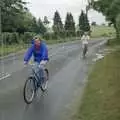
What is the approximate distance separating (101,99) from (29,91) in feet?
6.25

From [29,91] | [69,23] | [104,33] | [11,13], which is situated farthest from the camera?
[69,23]

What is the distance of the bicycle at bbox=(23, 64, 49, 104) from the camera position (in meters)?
10.9

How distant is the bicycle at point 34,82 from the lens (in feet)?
35.6

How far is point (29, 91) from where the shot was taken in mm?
11070

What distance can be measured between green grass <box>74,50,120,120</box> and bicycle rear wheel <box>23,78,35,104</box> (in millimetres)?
1375

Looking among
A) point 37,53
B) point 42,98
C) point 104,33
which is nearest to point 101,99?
point 42,98

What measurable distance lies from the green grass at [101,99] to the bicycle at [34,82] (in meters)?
1.31

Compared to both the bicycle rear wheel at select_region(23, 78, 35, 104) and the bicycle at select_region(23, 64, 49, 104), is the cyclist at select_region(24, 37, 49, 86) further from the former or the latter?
the bicycle rear wheel at select_region(23, 78, 35, 104)


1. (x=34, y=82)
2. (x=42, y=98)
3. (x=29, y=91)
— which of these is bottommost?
(x=42, y=98)

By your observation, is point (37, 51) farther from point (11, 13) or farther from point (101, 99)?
point (11, 13)

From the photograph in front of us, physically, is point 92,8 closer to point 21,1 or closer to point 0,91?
point 21,1

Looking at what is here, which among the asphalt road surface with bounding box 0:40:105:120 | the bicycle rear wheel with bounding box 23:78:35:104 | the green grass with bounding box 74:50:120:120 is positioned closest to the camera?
the green grass with bounding box 74:50:120:120

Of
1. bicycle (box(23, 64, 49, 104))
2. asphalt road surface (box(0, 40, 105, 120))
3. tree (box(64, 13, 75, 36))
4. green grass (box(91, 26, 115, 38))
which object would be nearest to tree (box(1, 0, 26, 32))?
green grass (box(91, 26, 115, 38))

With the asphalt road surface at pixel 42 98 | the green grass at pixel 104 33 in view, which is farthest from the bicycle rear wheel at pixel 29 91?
the green grass at pixel 104 33
